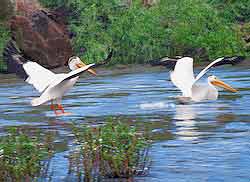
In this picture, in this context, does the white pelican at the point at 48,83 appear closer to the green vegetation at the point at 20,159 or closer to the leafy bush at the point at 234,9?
the green vegetation at the point at 20,159

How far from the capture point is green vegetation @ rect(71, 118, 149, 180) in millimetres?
8430

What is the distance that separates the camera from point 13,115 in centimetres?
1538

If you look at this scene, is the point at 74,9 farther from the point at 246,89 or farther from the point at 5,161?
the point at 5,161

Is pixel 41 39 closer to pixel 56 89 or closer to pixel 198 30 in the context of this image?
pixel 198 30

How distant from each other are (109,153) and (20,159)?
3.13 ft

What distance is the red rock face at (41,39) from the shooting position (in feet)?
98.0

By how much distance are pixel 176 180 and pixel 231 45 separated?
2153 centimetres

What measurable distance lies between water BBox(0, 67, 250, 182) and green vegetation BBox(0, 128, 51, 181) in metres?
0.65

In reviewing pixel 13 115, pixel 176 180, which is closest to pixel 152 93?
pixel 13 115

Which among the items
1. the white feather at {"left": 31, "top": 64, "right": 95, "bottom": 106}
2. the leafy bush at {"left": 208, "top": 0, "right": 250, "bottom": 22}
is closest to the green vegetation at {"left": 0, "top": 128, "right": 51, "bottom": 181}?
the white feather at {"left": 31, "top": 64, "right": 95, "bottom": 106}

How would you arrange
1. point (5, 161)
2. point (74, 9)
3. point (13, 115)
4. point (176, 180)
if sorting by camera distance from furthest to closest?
point (74, 9), point (13, 115), point (176, 180), point (5, 161)

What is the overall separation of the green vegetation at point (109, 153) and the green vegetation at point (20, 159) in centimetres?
40

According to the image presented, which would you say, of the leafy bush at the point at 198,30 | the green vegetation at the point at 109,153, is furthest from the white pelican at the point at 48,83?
the leafy bush at the point at 198,30

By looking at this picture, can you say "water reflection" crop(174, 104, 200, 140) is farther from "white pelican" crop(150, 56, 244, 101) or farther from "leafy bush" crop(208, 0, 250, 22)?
"leafy bush" crop(208, 0, 250, 22)
